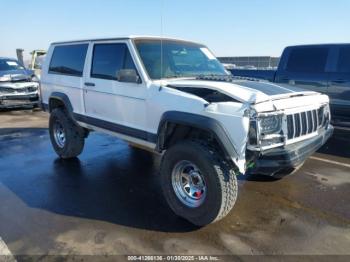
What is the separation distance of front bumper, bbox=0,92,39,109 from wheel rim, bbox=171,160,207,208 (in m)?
9.56

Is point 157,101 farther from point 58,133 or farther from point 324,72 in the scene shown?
point 324,72

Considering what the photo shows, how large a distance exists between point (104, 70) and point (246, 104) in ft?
7.91

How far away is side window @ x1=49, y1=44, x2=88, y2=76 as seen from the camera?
17.6ft

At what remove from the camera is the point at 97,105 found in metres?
5.04

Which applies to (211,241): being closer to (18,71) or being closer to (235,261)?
(235,261)

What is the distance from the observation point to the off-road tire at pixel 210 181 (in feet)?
11.1

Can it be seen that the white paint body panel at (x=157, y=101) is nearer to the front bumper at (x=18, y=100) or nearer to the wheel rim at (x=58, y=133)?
the wheel rim at (x=58, y=133)

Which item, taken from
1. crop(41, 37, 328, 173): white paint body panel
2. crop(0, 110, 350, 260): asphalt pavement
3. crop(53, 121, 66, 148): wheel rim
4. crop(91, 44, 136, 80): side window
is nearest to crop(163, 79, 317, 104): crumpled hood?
crop(41, 37, 328, 173): white paint body panel

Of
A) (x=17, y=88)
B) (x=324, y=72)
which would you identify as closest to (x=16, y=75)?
(x=17, y=88)

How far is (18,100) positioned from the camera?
461 inches

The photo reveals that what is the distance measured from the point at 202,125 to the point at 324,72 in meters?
5.11

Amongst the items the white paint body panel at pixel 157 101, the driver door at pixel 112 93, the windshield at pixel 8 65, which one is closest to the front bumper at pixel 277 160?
the white paint body panel at pixel 157 101

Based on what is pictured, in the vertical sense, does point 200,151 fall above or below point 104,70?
below

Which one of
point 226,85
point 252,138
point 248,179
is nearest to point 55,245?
point 252,138
